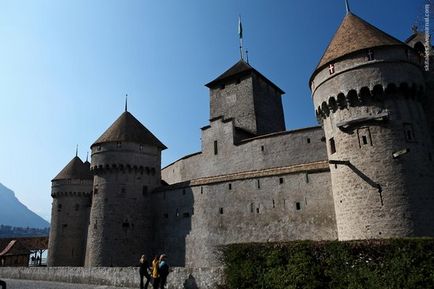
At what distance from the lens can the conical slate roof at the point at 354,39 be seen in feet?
53.5

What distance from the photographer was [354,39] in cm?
1705

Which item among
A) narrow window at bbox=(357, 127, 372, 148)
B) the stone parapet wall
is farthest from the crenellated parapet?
narrow window at bbox=(357, 127, 372, 148)

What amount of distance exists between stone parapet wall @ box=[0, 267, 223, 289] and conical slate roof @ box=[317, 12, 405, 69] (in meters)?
11.7

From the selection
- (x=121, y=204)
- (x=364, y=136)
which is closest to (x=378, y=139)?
(x=364, y=136)

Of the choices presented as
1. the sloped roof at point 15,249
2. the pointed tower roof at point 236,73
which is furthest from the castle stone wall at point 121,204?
the sloped roof at point 15,249

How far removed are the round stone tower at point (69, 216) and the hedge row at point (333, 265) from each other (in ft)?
83.2

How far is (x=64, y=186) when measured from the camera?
3434cm

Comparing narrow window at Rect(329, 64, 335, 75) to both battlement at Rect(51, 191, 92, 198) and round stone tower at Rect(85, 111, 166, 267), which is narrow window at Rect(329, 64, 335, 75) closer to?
round stone tower at Rect(85, 111, 166, 267)

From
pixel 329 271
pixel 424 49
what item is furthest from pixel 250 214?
pixel 424 49

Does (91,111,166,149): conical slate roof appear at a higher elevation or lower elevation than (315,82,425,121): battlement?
higher

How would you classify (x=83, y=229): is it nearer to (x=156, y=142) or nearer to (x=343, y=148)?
(x=156, y=142)

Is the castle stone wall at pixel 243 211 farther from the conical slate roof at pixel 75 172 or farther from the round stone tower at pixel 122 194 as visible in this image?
the conical slate roof at pixel 75 172

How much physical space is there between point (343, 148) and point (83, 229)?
27.4m

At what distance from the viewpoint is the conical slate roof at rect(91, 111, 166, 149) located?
1115 inches
